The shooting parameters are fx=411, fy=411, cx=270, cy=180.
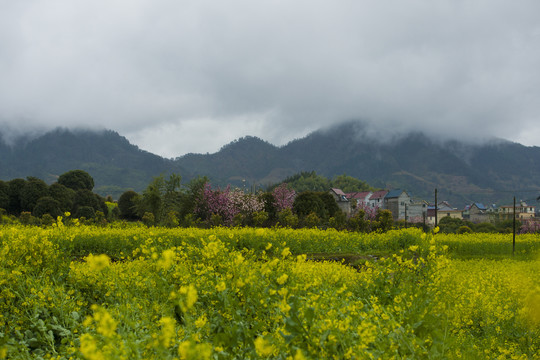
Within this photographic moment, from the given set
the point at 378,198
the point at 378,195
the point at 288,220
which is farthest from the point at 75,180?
the point at 378,195

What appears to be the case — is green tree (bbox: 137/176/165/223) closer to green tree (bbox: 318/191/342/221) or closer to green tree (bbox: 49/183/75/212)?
green tree (bbox: 49/183/75/212)

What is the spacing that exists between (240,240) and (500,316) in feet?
24.5

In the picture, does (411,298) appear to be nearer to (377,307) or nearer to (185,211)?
(377,307)

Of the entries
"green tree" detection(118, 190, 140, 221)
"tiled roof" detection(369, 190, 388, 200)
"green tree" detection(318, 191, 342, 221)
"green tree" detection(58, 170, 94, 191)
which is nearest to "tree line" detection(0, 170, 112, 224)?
"green tree" detection(118, 190, 140, 221)

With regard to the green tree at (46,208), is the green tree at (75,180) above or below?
above

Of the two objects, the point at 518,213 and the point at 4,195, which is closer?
the point at 4,195

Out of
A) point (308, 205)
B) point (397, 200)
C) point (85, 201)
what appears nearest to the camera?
point (308, 205)

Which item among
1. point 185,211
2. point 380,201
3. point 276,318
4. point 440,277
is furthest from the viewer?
point 380,201

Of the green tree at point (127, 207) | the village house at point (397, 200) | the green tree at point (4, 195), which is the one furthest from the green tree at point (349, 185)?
the green tree at point (4, 195)

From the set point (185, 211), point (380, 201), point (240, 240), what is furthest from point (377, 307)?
point (380, 201)

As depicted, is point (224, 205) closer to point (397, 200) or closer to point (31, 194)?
point (31, 194)

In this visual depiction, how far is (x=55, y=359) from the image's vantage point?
11.2 ft

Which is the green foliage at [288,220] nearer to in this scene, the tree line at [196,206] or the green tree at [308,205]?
the tree line at [196,206]

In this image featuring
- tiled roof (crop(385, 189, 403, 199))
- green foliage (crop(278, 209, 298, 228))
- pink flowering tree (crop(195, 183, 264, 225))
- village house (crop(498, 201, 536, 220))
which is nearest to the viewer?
green foliage (crop(278, 209, 298, 228))
